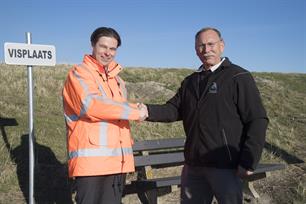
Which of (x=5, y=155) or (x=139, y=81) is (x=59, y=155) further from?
(x=139, y=81)

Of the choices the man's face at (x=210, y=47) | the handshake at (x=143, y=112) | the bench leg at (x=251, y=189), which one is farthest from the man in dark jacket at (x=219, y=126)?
the bench leg at (x=251, y=189)

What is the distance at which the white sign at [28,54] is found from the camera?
203 inches

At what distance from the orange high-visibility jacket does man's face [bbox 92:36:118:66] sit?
0.17 ft

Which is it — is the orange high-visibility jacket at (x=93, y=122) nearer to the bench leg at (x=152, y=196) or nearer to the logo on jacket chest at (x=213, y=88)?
the logo on jacket chest at (x=213, y=88)

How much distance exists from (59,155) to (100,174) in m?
3.80

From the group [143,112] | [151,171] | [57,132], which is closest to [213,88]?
[143,112]

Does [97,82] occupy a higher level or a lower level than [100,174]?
higher

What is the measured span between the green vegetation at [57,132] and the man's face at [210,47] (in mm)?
3164

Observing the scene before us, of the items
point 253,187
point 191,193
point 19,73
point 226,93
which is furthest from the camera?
point 19,73

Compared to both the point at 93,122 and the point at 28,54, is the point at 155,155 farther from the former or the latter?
the point at 93,122

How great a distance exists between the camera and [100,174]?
3.63m

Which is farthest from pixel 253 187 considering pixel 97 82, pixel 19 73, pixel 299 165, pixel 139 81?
pixel 19 73

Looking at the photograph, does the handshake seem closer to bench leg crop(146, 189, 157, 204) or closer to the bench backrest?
bench leg crop(146, 189, 157, 204)

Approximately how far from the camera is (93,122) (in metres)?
3.60
